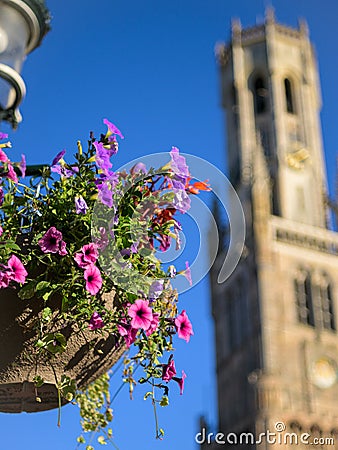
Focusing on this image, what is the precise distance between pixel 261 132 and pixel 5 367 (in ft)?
137

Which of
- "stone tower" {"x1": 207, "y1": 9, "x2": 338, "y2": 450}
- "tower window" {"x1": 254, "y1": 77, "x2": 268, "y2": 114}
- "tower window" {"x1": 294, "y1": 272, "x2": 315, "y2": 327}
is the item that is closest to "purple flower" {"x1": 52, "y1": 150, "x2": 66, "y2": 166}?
"stone tower" {"x1": 207, "y1": 9, "x2": 338, "y2": 450}

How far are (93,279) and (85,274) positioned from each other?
0.10 ft

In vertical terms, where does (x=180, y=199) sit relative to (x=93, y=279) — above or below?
above

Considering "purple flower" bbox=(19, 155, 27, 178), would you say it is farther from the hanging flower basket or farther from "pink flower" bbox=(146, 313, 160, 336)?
"pink flower" bbox=(146, 313, 160, 336)

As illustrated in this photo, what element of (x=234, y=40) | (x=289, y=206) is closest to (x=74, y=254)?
(x=289, y=206)

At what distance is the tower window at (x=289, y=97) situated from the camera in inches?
1766

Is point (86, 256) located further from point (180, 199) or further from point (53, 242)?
point (180, 199)

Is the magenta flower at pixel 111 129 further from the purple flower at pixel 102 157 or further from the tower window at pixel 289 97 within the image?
the tower window at pixel 289 97

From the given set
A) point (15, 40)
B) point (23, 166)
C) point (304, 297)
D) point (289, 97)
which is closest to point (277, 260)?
point (304, 297)

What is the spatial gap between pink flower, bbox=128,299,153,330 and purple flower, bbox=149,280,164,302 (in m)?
0.13

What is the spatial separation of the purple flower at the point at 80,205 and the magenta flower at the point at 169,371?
0.54m

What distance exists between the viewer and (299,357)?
38000mm

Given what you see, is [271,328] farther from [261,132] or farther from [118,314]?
[118,314]

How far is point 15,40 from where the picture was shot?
360 centimetres
